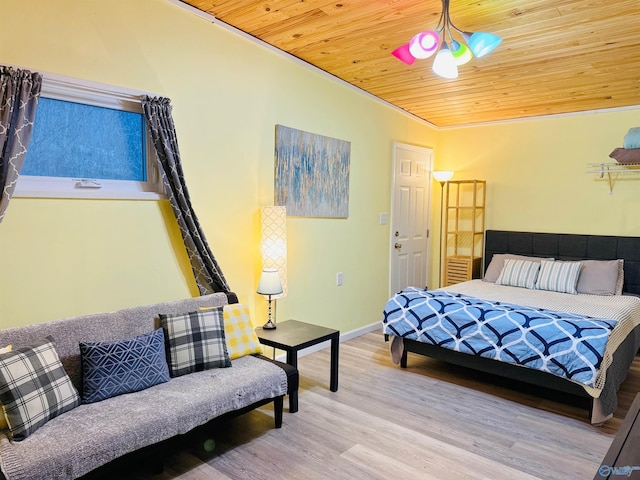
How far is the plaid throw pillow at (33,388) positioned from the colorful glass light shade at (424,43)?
247 centimetres

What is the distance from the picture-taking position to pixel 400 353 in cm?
377

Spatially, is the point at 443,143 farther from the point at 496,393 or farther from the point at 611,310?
the point at 496,393

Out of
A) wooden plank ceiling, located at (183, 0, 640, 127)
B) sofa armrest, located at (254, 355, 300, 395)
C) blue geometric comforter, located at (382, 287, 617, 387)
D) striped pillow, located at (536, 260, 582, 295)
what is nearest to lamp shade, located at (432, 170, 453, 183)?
wooden plank ceiling, located at (183, 0, 640, 127)

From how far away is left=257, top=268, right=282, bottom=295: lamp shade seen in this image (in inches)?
128

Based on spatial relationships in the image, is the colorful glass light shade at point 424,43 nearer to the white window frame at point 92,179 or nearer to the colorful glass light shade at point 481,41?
the colorful glass light shade at point 481,41

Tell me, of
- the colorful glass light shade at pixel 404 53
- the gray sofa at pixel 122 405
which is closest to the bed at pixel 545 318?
the gray sofa at pixel 122 405

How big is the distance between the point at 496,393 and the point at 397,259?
2178 millimetres

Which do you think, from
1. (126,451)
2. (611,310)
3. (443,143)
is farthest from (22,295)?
(443,143)

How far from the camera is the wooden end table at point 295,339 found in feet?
9.61

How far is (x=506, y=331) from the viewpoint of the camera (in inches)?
123

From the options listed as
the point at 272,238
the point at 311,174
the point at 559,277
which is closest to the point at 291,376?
the point at 272,238

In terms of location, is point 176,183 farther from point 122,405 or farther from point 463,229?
point 463,229

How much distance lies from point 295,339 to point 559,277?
2.86m

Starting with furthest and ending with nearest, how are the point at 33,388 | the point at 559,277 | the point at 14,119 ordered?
the point at 559,277, the point at 14,119, the point at 33,388
